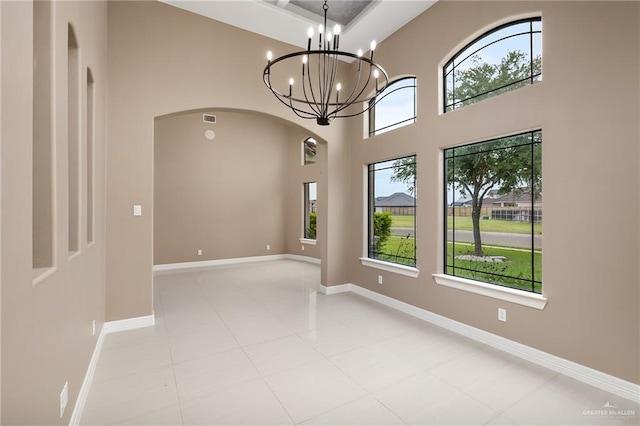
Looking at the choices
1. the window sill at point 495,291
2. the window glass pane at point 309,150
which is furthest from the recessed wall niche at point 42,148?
the window glass pane at point 309,150

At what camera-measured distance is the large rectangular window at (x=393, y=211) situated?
4.48 meters

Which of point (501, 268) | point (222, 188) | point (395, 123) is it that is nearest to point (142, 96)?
point (395, 123)

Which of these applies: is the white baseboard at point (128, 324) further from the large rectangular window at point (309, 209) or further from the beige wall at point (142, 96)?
the large rectangular window at point (309, 209)

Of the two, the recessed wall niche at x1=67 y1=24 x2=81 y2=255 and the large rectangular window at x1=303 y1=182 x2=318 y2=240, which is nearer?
the recessed wall niche at x1=67 y1=24 x2=81 y2=255

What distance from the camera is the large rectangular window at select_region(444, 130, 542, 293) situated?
306cm

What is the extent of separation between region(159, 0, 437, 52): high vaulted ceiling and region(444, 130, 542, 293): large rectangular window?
2.00 metres

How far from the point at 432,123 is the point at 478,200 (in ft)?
3.65

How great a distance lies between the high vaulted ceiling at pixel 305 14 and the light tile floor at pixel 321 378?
4.03 meters

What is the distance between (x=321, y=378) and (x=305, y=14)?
4489 mm

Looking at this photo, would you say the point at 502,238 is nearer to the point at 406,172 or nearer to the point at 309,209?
the point at 406,172

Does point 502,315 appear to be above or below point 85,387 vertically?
above

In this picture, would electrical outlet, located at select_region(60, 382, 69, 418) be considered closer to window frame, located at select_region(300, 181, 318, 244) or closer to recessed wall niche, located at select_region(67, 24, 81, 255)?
recessed wall niche, located at select_region(67, 24, 81, 255)

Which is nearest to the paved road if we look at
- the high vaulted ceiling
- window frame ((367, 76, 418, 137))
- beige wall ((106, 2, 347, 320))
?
window frame ((367, 76, 418, 137))

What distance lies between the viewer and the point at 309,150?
8.75m
